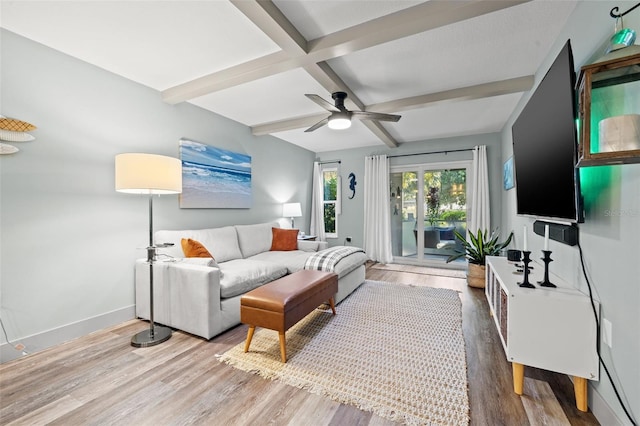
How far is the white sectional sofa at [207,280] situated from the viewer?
2.31 m

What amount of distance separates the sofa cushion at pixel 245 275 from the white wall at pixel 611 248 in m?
2.58

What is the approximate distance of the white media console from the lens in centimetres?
145

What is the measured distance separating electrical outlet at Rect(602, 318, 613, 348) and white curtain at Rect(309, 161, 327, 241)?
4860 millimetres

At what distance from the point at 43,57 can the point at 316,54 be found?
2.28 meters

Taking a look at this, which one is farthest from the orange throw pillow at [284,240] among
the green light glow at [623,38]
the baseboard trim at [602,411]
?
the green light glow at [623,38]

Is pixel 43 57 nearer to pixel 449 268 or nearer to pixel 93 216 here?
pixel 93 216

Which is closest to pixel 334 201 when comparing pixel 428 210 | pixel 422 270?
pixel 428 210

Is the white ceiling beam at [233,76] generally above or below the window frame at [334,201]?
above

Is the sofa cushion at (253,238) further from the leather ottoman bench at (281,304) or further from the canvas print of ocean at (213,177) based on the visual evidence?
the leather ottoman bench at (281,304)

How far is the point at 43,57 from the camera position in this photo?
2.19 m

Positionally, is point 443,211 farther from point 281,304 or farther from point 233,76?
point 233,76

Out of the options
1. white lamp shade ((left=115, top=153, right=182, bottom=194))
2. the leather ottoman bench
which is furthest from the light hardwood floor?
white lamp shade ((left=115, top=153, right=182, bottom=194))

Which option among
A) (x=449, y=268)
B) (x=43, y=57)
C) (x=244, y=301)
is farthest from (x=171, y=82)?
(x=449, y=268)

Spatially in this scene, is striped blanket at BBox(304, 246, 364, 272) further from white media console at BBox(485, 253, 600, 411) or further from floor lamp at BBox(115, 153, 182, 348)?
white media console at BBox(485, 253, 600, 411)
